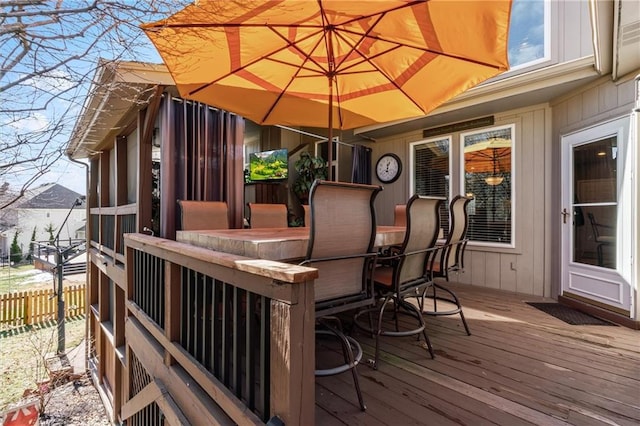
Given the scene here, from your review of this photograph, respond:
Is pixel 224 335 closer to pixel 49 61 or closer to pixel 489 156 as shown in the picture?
pixel 49 61

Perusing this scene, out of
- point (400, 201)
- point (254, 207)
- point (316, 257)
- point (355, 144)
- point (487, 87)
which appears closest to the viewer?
point (316, 257)

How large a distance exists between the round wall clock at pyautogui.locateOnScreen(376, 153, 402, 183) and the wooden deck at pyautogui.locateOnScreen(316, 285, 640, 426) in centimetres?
360

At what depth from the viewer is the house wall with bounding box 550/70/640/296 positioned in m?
3.18

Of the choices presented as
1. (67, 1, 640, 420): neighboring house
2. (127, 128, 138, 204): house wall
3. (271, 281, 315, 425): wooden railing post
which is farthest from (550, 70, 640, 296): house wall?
(127, 128, 138, 204): house wall

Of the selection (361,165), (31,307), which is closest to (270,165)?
(361,165)

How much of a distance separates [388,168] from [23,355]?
9.63 m

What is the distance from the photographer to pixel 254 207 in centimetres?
341

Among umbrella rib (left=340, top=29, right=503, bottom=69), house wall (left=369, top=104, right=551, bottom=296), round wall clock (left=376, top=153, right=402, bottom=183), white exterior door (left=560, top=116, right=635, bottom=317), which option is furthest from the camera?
round wall clock (left=376, top=153, right=402, bottom=183)

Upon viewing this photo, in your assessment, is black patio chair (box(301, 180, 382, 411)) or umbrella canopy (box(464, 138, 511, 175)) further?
umbrella canopy (box(464, 138, 511, 175))

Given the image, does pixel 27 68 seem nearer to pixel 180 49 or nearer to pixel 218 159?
pixel 180 49

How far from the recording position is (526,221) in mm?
4344

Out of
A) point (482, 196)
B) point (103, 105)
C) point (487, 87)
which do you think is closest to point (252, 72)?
point (103, 105)

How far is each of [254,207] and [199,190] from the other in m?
0.65

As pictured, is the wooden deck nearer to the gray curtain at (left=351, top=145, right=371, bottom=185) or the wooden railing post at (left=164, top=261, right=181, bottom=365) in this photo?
the wooden railing post at (left=164, top=261, right=181, bottom=365)
